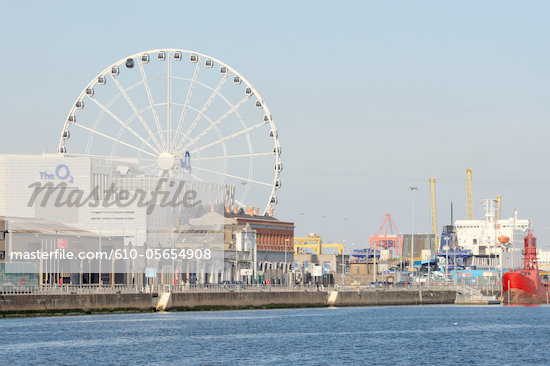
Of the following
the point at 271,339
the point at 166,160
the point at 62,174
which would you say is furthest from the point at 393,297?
the point at 271,339

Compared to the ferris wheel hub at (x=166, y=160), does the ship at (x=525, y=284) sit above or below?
below

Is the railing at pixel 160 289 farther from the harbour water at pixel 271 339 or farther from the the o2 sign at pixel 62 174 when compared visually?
the the o2 sign at pixel 62 174

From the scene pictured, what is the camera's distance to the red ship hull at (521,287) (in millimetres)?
193375

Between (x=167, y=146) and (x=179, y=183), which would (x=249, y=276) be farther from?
(x=167, y=146)

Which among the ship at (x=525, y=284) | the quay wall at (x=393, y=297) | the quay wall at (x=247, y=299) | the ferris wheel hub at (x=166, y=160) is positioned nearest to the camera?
the quay wall at (x=247, y=299)

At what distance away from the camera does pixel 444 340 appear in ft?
349

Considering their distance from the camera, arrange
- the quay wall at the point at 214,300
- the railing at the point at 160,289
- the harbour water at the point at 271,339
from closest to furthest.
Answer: the harbour water at the point at 271,339
the quay wall at the point at 214,300
the railing at the point at 160,289

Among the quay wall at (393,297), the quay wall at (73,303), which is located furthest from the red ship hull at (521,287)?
the quay wall at (73,303)

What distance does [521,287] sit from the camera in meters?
194

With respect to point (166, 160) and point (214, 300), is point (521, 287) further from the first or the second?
point (214, 300)
